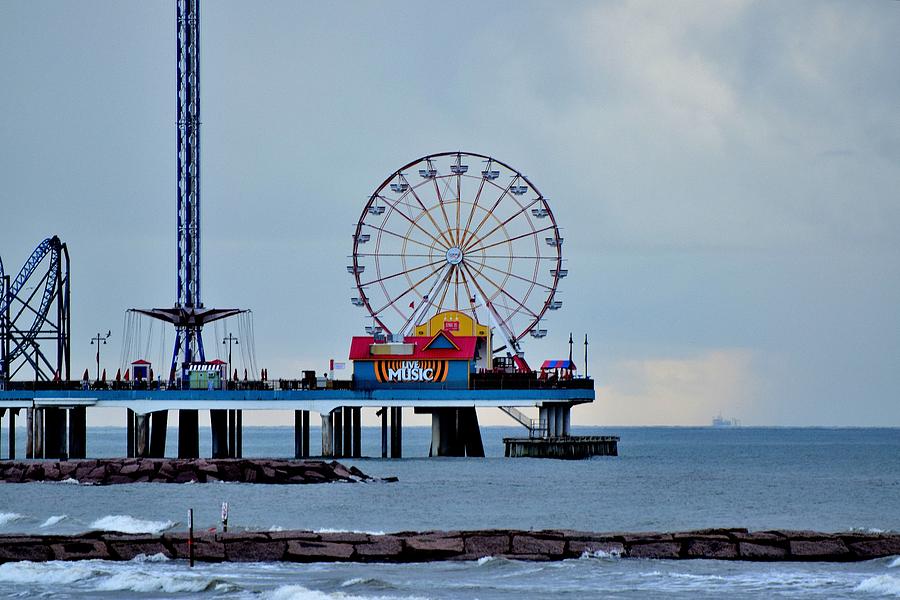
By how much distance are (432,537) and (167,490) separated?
104 feet

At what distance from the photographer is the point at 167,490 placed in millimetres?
75500

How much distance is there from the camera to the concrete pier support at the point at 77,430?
350ft

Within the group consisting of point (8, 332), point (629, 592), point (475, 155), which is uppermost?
point (475, 155)

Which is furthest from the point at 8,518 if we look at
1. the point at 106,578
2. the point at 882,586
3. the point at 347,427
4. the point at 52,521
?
the point at 347,427

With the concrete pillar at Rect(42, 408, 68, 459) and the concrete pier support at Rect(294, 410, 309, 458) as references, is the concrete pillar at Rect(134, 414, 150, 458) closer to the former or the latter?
the concrete pillar at Rect(42, 408, 68, 459)

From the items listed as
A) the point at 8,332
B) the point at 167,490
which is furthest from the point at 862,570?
the point at 8,332

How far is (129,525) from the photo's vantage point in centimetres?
5638

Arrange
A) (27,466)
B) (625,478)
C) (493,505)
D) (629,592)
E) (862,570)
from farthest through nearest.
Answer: (625,478) < (27,466) < (493,505) < (862,570) < (629,592)

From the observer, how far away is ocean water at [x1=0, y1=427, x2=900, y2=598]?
40656 mm

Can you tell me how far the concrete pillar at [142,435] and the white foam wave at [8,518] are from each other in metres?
44.0

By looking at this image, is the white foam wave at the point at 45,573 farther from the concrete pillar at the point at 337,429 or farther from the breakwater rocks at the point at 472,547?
the concrete pillar at the point at 337,429

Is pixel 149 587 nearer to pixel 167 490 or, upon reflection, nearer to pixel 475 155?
pixel 167 490

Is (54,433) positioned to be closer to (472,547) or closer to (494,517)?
(494,517)

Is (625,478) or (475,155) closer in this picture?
(625,478)
